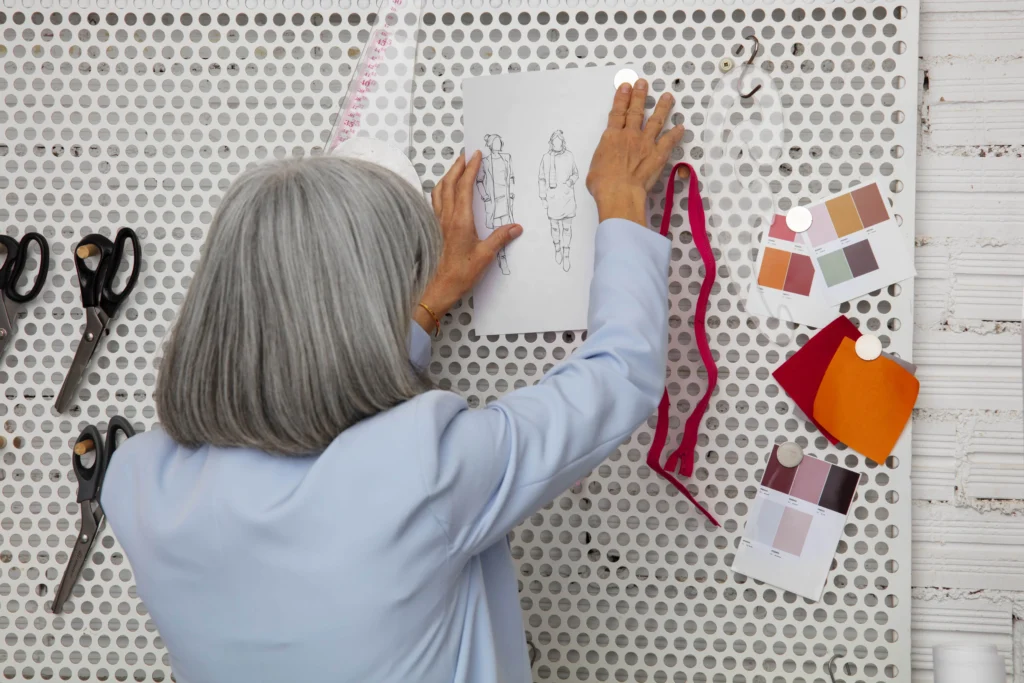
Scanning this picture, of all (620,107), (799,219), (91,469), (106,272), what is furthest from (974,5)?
(91,469)

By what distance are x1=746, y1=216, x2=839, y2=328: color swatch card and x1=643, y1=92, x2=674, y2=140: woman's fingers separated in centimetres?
17

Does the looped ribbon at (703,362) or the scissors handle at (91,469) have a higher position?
the looped ribbon at (703,362)

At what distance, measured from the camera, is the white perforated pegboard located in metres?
0.84

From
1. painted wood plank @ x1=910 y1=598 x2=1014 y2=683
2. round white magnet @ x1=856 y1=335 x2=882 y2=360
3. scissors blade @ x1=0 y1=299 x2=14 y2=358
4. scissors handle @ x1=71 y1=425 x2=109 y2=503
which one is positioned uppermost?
scissors blade @ x1=0 y1=299 x2=14 y2=358

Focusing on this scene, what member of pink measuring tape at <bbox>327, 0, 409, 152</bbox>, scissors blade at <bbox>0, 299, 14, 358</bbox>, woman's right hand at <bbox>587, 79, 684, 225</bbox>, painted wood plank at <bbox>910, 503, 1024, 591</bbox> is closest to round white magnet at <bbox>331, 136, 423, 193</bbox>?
pink measuring tape at <bbox>327, 0, 409, 152</bbox>

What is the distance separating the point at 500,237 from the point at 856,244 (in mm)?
399

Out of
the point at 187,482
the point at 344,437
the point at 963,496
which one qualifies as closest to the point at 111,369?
the point at 187,482

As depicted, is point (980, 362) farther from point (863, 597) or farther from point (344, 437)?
point (344, 437)

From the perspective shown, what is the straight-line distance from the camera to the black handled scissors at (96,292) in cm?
89

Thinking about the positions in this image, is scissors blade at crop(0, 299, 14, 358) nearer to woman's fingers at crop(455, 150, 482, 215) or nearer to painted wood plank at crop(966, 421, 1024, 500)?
woman's fingers at crop(455, 150, 482, 215)

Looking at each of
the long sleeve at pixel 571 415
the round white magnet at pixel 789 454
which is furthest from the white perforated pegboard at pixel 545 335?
the long sleeve at pixel 571 415

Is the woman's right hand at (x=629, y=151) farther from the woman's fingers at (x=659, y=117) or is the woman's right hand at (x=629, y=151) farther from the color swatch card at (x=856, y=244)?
the color swatch card at (x=856, y=244)

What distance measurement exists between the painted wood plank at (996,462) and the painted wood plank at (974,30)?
1.42 feet

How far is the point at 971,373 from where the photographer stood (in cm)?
86
